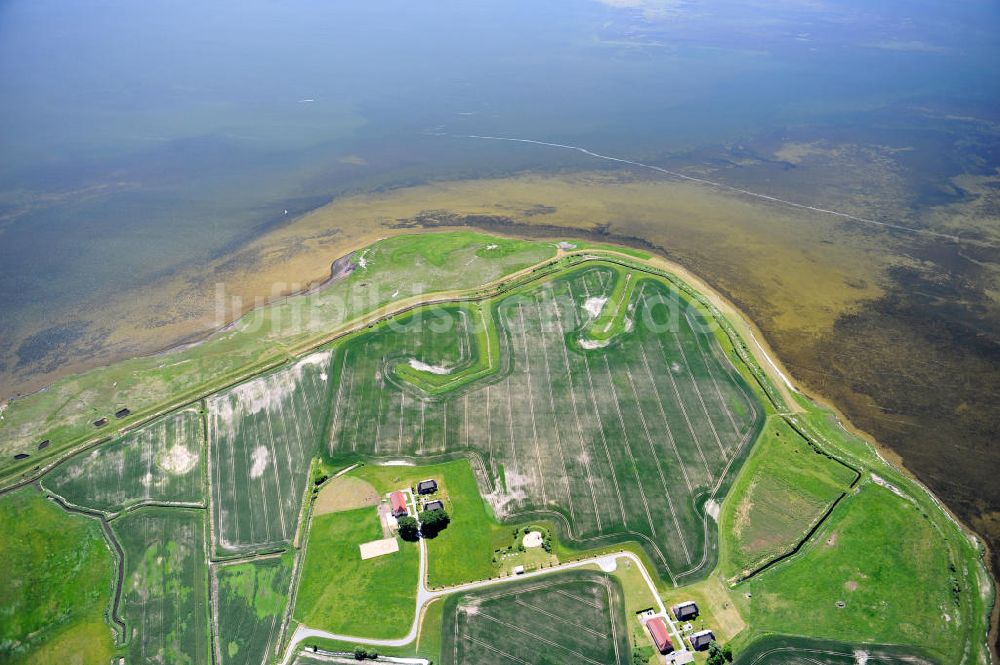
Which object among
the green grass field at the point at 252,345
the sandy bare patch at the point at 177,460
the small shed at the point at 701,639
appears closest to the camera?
the small shed at the point at 701,639

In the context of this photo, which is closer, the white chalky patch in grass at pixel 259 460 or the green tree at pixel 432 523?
the green tree at pixel 432 523

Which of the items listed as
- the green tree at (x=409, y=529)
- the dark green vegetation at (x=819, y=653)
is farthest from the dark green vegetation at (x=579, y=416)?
the green tree at (x=409, y=529)

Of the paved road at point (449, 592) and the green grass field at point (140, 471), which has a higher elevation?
the green grass field at point (140, 471)

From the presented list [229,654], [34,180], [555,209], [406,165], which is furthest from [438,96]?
[229,654]

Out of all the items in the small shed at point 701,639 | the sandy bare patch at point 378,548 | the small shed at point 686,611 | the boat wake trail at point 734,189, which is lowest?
the small shed at point 701,639

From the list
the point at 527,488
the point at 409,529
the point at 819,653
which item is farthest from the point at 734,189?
the point at 409,529

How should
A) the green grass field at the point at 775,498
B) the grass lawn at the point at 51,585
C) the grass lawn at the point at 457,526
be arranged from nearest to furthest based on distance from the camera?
1. the grass lawn at the point at 51,585
2. the grass lawn at the point at 457,526
3. the green grass field at the point at 775,498

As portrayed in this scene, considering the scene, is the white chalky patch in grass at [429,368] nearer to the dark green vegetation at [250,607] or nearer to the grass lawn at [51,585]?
the dark green vegetation at [250,607]

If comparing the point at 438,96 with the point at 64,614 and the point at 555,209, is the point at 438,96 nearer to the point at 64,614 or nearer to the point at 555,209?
the point at 555,209
